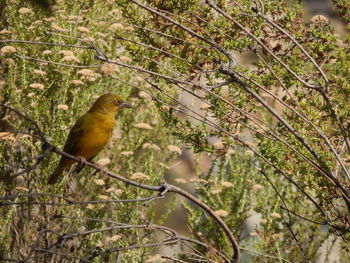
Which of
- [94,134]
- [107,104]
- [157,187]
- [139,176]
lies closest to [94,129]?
[94,134]

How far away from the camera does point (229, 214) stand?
6008 millimetres

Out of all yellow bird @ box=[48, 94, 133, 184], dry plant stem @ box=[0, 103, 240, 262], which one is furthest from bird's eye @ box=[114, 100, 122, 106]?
dry plant stem @ box=[0, 103, 240, 262]

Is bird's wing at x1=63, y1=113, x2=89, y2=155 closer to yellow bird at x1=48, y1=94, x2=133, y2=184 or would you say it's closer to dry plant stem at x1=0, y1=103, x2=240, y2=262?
yellow bird at x1=48, y1=94, x2=133, y2=184

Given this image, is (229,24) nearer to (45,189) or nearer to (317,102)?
(317,102)

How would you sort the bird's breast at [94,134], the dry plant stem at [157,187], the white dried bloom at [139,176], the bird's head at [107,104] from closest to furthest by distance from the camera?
1. the dry plant stem at [157,187]
2. the bird's breast at [94,134]
3. the bird's head at [107,104]
4. the white dried bloom at [139,176]

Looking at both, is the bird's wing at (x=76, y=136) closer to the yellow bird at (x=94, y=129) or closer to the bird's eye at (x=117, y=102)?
the yellow bird at (x=94, y=129)

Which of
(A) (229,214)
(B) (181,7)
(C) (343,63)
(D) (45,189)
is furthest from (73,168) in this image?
(C) (343,63)

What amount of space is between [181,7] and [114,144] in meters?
3.17

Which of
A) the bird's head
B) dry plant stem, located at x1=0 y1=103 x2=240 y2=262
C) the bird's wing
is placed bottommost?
dry plant stem, located at x1=0 y1=103 x2=240 y2=262

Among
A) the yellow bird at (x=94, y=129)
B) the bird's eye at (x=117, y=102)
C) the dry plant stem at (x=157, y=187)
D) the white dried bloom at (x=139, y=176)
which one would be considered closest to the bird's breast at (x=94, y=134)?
the yellow bird at (x=94, y=129)

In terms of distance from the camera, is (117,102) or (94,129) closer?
(94,129)

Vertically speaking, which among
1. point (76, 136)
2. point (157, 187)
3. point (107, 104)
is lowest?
point (157, 187)

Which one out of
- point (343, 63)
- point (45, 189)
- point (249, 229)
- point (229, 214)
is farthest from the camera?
point (249, 229)

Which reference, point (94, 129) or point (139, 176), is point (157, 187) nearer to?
point (94, 129)
